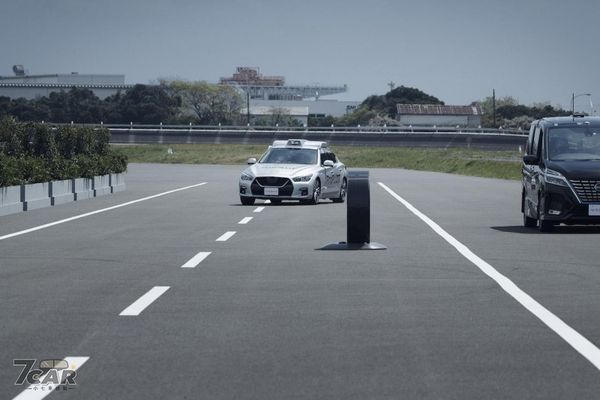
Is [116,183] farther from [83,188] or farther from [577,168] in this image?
A: [577,168]

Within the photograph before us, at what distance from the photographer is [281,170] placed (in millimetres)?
29844

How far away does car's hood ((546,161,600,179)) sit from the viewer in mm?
20078

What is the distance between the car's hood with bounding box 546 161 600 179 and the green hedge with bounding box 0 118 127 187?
1201cm

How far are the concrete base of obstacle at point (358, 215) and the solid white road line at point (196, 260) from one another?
1750 millimetres

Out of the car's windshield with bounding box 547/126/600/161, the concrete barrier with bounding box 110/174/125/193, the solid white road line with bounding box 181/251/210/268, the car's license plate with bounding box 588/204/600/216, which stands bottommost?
the concrete barrier with bounding box 110/174/125/193

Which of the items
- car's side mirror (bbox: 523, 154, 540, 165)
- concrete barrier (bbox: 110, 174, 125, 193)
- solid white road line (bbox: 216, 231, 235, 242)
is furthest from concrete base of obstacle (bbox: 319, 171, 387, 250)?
concrete barrier (bbox: 110, 174, 125, 193)

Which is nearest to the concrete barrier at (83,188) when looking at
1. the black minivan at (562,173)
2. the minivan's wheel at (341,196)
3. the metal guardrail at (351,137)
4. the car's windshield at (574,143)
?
the minivan's wheel at (341,196)

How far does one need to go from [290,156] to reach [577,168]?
12.3 m

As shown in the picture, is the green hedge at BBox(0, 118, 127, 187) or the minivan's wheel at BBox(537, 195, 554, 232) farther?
the green hedge at BBox(0, 118, 127, 187)

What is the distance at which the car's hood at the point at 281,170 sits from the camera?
1164 inches

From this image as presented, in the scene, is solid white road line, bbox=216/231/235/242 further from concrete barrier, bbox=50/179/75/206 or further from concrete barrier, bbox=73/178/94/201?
concrete barrier, bbox=73/178/94/201

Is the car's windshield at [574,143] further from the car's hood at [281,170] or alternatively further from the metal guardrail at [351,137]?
the metal guardrail at [351,137]

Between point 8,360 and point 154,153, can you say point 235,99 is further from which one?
point 8,360
